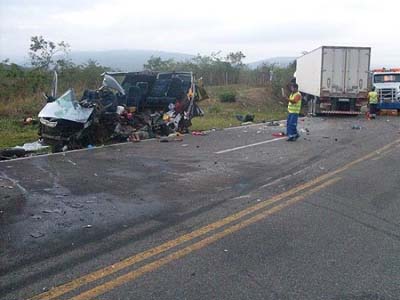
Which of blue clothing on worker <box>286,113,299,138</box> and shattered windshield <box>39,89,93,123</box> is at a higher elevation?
shattered windshield <box>39,89,93,123</box>

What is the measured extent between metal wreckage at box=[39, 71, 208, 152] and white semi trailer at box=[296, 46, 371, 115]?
33.1ft

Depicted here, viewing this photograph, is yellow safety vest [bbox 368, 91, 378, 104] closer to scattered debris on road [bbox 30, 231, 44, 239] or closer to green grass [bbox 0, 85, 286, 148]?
green grass [bbox 0, 85, 286, 148]


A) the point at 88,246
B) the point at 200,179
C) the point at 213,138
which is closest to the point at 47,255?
the point at 88,246

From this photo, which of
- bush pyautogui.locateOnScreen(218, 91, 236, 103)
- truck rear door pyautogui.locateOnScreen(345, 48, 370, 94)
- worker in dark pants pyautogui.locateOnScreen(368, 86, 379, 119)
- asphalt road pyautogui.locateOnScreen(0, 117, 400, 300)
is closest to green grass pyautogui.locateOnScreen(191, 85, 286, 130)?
bush pyautogui.locateOnScreen(218, 91, 236, 103)

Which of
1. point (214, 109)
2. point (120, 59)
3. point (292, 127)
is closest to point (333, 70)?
point (214, 109)

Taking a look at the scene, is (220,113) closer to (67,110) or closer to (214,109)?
(214,109)

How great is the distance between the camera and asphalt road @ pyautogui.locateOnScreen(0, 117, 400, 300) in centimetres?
404

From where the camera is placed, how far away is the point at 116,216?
5957mm

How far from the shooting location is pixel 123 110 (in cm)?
1330

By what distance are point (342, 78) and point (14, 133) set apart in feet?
50.6

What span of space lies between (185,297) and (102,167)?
595 cm

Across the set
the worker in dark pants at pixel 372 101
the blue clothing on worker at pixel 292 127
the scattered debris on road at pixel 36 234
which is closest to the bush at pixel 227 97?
the worker in dark pants at pixel 372 101

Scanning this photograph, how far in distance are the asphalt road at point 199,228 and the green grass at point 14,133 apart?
10.9ft

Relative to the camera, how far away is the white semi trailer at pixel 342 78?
77.0 feet
